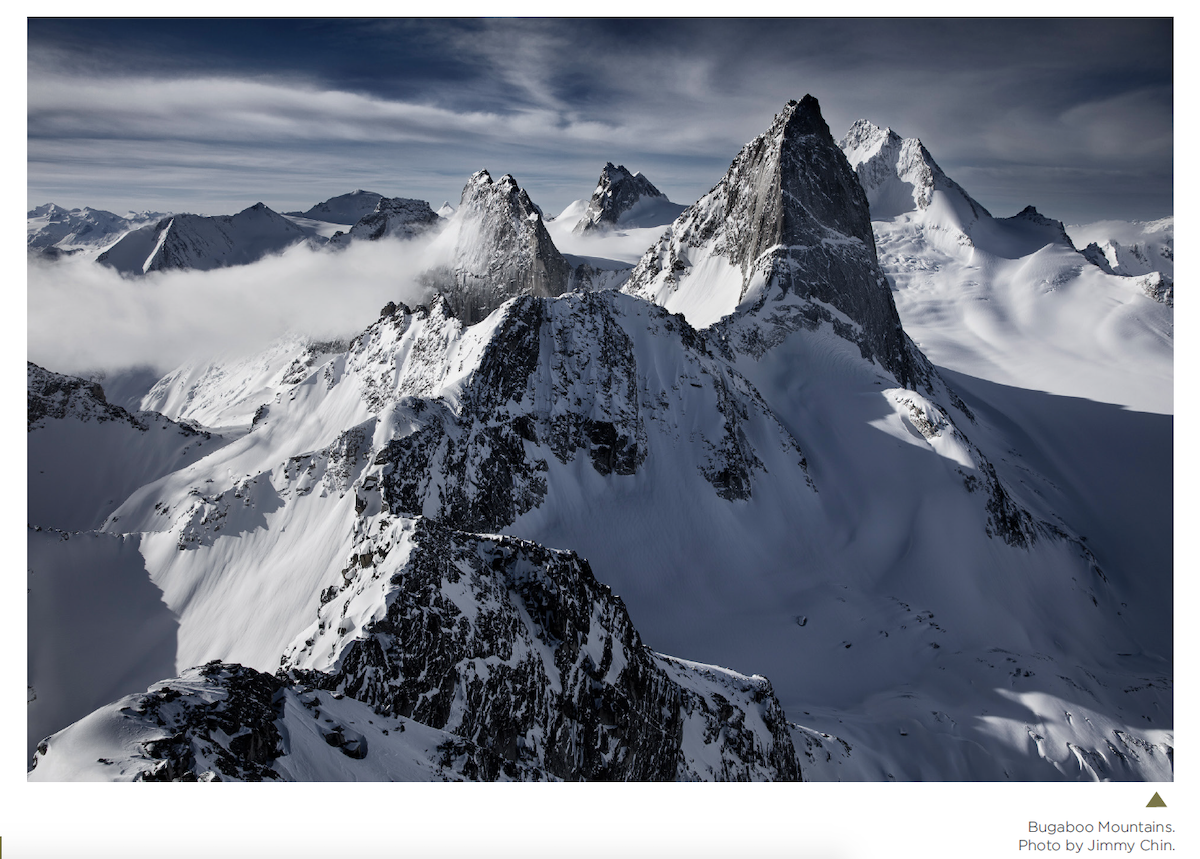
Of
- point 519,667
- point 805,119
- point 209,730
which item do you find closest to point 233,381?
point 805,119

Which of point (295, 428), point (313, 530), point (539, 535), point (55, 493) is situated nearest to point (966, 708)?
point (539, 535)

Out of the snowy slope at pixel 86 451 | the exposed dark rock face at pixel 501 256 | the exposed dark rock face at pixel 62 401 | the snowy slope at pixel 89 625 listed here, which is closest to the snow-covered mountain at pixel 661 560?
the snowy slope at pixel 89 625

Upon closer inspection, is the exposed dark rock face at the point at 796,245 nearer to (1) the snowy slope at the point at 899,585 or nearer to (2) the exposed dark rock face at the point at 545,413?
(1) the snowy slope at the point at 899,585

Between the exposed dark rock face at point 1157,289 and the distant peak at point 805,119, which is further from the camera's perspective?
the exposed dark rock face at point 1157,289

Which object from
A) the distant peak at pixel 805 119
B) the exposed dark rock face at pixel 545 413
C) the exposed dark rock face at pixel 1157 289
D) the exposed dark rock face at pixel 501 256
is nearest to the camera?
the exposed dark rock face at pixel 545 413

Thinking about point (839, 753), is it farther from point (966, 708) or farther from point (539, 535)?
point (539, 535)

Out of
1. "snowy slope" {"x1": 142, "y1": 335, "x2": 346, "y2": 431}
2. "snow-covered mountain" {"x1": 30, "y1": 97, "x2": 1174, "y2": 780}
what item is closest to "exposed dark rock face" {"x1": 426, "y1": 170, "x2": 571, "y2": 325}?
"snowy slope" {"x1": 142, "y1": 335, "x2": 346, "y2": 431}

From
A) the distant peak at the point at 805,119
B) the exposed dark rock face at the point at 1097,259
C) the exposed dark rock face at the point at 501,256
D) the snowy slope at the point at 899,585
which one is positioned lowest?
the snowy slope at the point at 899,585
